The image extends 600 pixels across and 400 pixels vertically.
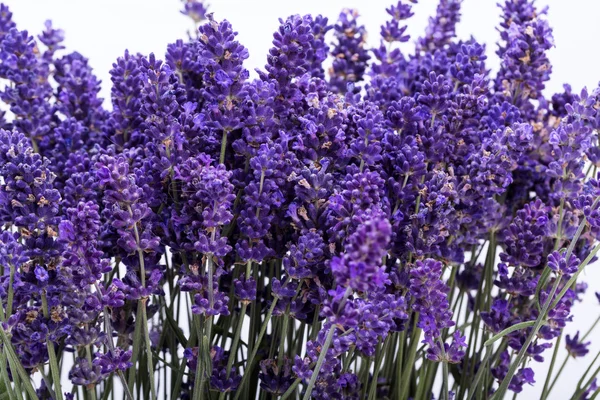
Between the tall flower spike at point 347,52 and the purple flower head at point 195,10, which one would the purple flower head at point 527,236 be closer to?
the tall flower spike at point 347,52

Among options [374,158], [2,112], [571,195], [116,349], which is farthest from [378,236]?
[2,112]

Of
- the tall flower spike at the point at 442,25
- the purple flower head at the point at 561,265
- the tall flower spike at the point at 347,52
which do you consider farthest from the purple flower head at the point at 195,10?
the purple flower head at the point at 561,265

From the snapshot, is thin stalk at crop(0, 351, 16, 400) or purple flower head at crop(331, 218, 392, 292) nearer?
purple flower head at crop(331, 218, 392, 292)

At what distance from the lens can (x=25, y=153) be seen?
0.83m

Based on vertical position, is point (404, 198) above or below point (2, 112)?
below

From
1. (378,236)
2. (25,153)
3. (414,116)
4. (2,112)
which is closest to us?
(378,236)

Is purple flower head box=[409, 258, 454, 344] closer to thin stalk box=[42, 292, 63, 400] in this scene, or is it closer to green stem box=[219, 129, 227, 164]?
green stem box=[219, 129, 227, 164]

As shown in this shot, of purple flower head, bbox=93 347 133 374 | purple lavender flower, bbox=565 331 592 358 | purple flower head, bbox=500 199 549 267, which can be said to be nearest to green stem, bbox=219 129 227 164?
purple flower head, bbox=93 347 133 374

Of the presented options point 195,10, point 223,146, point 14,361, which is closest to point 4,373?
point 14,361

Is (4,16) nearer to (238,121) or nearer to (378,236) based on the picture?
(238,121)

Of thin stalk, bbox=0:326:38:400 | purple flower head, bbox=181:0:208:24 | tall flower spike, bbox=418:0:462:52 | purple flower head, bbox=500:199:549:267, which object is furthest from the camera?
tall flower spike, bbox=418:0:462:52

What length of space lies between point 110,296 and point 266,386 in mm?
232

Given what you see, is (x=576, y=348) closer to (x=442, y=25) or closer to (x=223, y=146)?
(x=442, y=25)

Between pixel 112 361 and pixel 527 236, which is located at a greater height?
pixel 527 236
